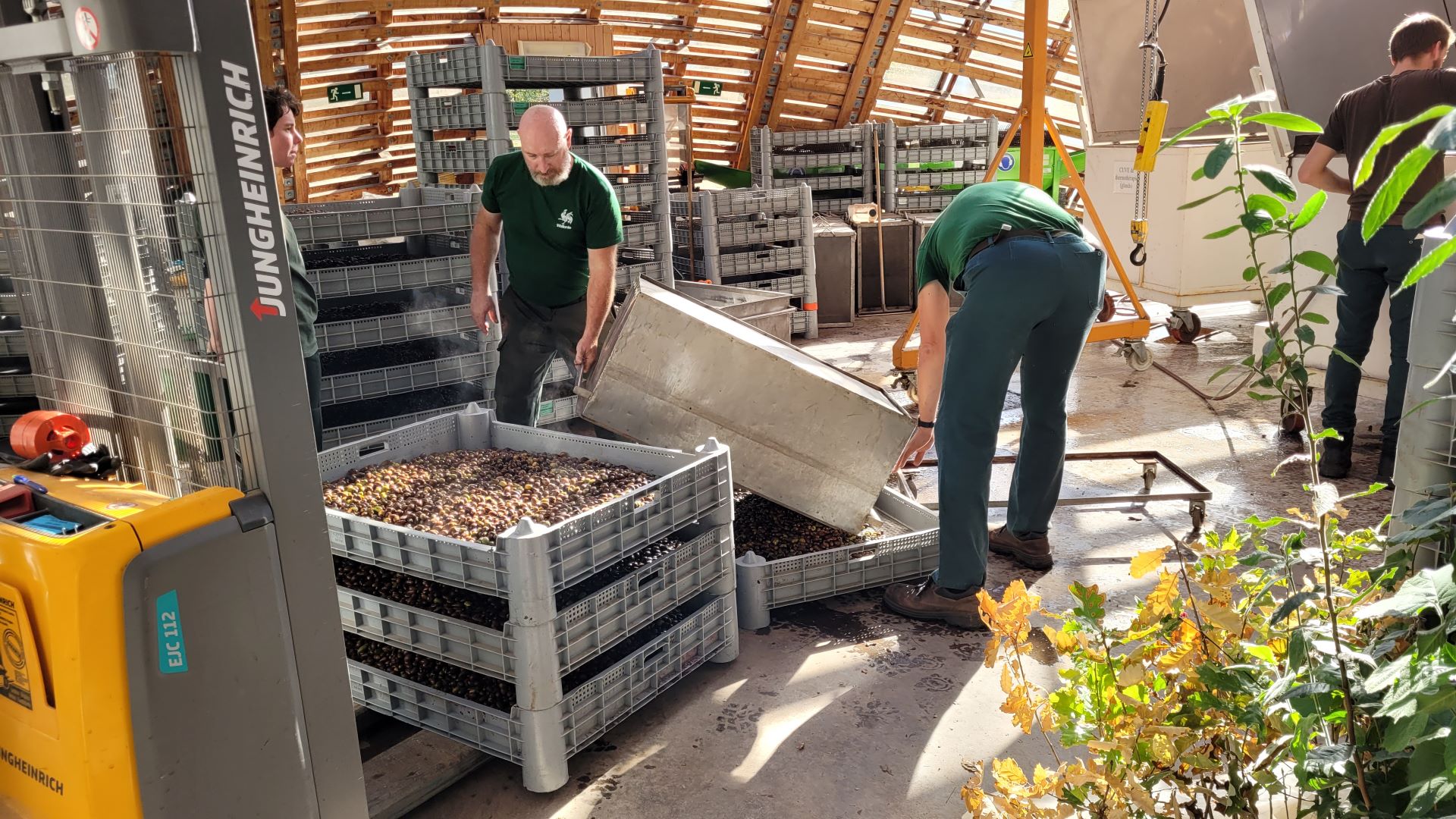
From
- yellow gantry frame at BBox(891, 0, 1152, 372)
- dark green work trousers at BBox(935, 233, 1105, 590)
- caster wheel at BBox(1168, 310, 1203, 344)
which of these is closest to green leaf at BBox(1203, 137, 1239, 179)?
dark green work trousers at BBox(935, 233, 1105, 590)

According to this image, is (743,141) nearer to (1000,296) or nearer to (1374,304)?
(1374,304)

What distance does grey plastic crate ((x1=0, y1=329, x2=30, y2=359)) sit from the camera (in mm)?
3312

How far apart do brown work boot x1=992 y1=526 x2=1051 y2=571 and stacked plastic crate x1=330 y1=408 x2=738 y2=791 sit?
1351 mm

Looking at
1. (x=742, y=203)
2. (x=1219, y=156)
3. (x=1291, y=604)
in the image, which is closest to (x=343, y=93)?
(x=742, y=203)

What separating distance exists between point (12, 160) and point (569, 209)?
7.14ft

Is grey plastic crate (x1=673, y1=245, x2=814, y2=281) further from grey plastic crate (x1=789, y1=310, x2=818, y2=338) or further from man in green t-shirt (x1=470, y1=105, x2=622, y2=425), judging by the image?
man in green t-shirt (x1=470, y1=105, x2=622, y2=425)

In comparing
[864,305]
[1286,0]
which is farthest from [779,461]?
[864,305]

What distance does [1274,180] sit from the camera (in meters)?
1.30

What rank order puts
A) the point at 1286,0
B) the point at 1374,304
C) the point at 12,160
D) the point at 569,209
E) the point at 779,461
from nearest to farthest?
the point at 12,160
the point at 779,461
the point at 569,209
the point at 1374,304
the point at 1286,0

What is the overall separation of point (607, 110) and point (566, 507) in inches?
130

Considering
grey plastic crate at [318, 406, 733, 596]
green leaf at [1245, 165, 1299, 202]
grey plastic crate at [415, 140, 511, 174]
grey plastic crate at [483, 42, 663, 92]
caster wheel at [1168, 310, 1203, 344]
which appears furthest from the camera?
caster wheel at [1168, 310, 1203, 344]

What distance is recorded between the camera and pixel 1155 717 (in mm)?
1425

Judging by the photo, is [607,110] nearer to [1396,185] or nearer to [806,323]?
[806,323]

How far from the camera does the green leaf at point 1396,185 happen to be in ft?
2.52
